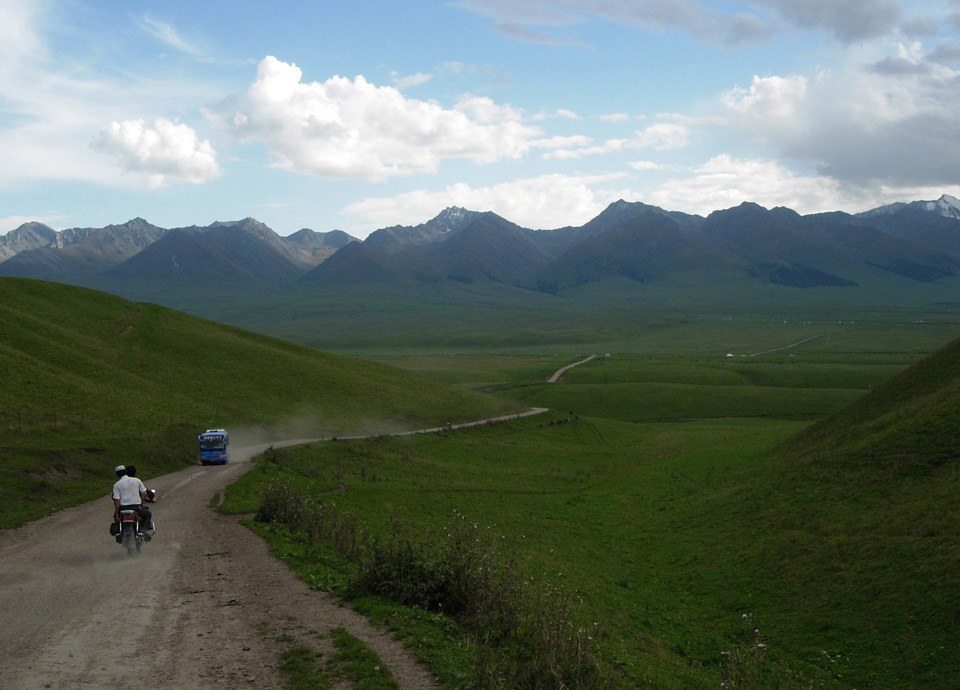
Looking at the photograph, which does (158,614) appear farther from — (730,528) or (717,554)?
(730,528)

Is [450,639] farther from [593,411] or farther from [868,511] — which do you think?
[593,411]

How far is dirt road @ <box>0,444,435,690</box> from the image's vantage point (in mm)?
11828

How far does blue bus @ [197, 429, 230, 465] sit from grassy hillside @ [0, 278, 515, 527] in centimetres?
201

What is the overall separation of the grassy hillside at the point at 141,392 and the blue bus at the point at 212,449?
2.01m

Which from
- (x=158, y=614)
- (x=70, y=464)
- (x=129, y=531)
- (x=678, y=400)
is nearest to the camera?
(x=158, y=614)

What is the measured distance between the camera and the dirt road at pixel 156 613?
11.8 metres

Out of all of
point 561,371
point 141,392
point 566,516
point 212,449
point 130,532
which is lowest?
point 561,371

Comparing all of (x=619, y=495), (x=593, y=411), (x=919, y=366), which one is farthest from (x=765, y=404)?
(x=619, y=495)

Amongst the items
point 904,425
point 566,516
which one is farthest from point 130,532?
point 904,425

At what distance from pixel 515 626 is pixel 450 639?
1.51 metres

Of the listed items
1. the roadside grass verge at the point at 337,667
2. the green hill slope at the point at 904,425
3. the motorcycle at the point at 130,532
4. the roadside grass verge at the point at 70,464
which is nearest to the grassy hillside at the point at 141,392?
the roadside grass verge at the point at 70,464

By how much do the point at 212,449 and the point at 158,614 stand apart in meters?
32.4

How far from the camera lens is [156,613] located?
14.9 meters

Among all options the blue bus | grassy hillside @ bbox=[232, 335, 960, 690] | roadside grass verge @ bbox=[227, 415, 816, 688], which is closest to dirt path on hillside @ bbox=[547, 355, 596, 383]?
roadside grass verge @ bbox=[227, 415, 816, 688]
